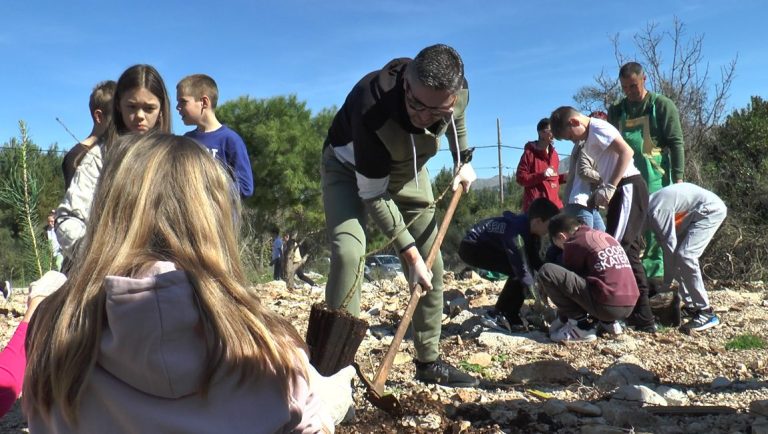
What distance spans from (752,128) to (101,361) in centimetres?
1330

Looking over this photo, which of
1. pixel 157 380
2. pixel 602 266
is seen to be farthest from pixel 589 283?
pixel 157 380

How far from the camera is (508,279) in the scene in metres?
6.07

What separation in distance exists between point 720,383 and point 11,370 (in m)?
3.40

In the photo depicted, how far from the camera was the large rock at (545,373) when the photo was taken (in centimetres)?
427

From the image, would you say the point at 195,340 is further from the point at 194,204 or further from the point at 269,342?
the point at 194,204

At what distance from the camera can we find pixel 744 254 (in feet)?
27.6

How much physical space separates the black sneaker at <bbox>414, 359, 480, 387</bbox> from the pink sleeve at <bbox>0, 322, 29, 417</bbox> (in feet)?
7.17

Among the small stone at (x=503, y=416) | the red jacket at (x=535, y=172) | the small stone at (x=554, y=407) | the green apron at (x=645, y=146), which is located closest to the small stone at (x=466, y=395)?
the small stone at (x=503, y=416)

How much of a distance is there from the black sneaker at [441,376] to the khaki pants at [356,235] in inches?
1.8

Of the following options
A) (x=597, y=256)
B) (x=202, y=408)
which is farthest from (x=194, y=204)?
(x=597, y=256)

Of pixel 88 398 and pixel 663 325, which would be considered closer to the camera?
pixel 88 398

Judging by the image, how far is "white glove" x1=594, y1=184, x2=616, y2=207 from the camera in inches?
218

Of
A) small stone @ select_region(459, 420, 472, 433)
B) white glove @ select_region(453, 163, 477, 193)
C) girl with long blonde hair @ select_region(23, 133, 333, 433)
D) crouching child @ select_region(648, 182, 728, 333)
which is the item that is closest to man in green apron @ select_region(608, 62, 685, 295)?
crouching child @ select_region(648, 182, 728, 333)

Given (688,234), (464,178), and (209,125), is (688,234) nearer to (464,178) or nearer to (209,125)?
(464,178)
